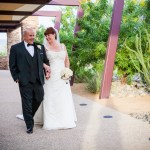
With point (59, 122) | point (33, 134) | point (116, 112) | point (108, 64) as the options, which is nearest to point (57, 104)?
point (59, 122)

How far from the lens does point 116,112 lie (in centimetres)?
788

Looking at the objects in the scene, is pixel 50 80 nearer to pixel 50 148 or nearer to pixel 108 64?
pixel 50 148

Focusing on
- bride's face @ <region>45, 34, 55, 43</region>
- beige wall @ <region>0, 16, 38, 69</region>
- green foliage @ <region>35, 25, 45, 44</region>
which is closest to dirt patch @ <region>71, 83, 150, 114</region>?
bride's face @ <region>45, 34, 55, 43</region>

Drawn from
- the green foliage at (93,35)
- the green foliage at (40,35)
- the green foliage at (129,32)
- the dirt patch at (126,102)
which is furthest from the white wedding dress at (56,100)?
the green foliage at (40,35)

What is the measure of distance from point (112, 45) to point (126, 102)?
57.0 inches

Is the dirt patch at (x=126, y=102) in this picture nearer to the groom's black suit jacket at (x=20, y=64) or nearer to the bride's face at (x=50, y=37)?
the bride's face at (x=50, y=37)

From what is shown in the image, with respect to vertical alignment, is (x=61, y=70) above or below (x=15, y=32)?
above

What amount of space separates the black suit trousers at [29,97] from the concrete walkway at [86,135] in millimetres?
225

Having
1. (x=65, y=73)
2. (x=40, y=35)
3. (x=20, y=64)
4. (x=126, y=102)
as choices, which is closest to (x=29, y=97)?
(x=20, y=64)

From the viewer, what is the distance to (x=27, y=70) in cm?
584

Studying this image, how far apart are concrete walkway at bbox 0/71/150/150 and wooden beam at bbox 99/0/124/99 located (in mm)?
2210

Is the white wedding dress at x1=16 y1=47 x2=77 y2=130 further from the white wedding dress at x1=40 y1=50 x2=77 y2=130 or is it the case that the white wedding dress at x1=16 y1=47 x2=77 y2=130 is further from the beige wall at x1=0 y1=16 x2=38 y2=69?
the beige wall at x1=0 y1=16 x2=38 y2=69

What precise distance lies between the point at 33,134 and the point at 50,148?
94 cm

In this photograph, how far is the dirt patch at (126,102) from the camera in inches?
327
